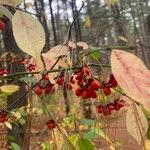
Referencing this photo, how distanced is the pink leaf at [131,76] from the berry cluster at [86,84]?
201 mm

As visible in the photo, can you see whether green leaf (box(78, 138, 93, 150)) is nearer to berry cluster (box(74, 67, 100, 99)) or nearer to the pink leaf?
berry cluster (box(74, 67, 100, 99))

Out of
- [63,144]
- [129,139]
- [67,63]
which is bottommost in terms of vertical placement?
[129,139]

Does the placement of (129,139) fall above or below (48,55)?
below

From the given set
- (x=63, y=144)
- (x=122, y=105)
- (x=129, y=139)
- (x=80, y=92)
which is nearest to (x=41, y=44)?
(x=80, y=92)

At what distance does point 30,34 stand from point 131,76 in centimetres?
18

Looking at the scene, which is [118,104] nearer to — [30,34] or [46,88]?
[46,88]

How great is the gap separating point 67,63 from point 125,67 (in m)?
0.60

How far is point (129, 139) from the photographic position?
878cm

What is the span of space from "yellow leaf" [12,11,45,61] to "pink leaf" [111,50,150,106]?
0.12 meters

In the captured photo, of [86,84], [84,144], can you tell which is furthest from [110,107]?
[86,84]

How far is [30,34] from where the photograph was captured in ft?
2.12

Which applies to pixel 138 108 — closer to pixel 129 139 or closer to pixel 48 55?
pixel 48 55

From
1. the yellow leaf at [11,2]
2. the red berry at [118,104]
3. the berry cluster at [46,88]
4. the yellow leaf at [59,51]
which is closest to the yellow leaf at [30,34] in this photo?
the yellow leaf at [11,2]

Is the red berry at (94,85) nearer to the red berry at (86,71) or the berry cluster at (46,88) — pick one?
the red berry at (86,71)
